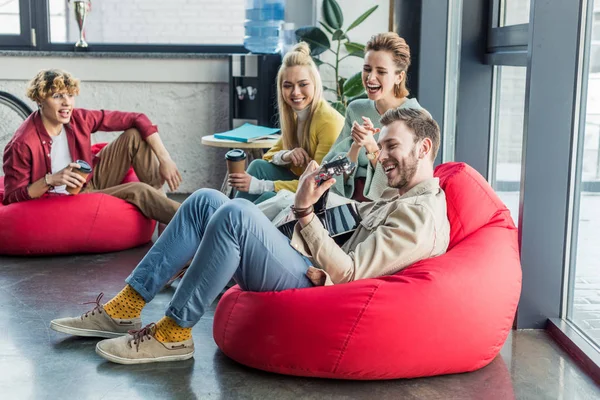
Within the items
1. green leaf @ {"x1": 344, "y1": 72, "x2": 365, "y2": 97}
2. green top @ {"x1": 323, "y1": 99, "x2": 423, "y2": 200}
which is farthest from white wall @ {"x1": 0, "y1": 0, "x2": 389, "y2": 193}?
green top @ {"x1": 323, "y1": 99, "x2": 423, "y2": 200}

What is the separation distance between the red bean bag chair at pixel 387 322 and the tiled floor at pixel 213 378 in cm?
4

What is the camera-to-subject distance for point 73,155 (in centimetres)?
448

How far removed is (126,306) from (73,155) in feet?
5.61

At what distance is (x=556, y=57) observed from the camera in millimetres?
2988

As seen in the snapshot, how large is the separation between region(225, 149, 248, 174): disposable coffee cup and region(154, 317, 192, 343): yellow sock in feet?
3.46

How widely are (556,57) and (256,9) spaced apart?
339cm

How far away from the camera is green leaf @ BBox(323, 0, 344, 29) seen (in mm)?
5281

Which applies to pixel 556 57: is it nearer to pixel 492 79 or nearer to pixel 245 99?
pixel 492 79

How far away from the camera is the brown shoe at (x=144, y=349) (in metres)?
2.80

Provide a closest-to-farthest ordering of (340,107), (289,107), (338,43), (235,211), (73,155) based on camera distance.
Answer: (235,211)
(289,107)
(73,155)
(340,107)
(338,43)

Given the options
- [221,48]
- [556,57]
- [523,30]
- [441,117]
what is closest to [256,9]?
[221,48]

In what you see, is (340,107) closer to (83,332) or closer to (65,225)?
(65,225)

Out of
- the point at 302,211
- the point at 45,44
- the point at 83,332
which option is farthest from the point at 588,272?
the point at 45,44

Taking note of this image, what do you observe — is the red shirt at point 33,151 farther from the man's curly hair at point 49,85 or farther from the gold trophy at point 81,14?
the gold trophy at point 81,14
